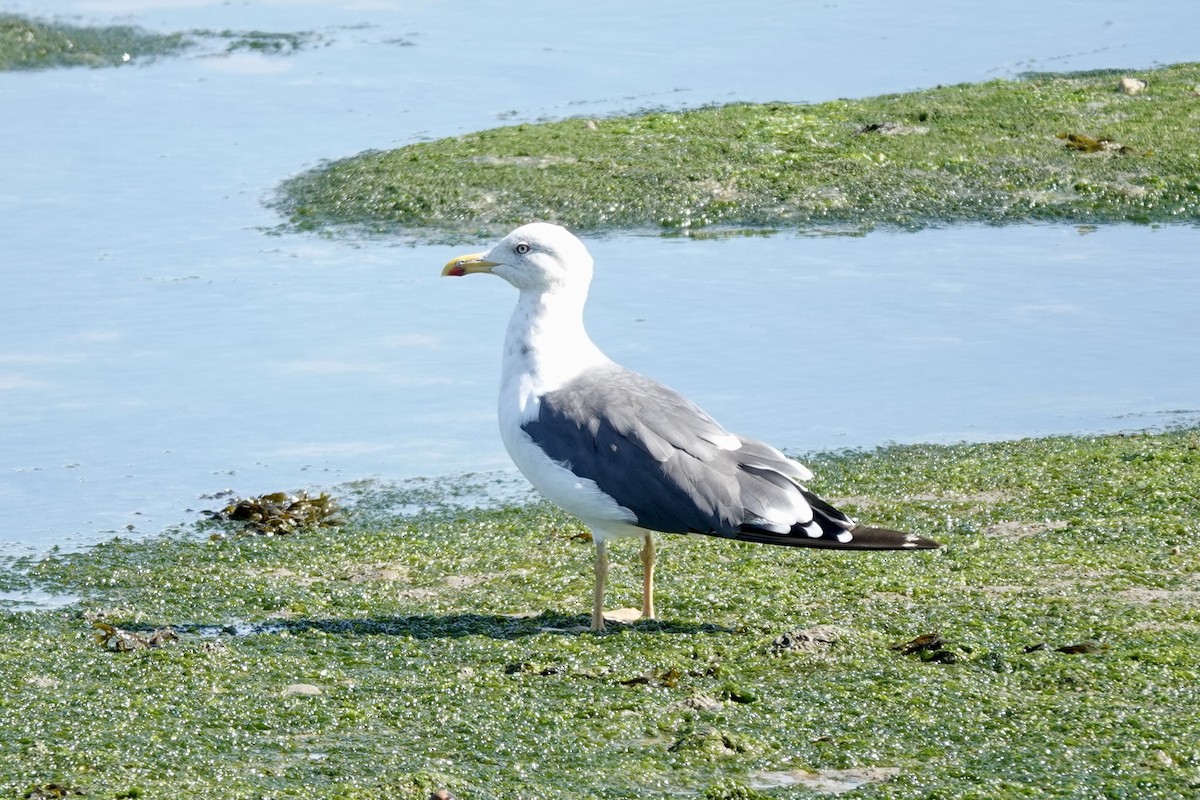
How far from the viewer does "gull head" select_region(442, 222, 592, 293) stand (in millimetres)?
6996

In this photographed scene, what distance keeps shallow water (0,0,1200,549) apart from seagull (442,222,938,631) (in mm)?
2632

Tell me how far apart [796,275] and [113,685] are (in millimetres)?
7617

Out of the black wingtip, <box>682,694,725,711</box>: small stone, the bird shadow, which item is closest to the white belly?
the bird shadow

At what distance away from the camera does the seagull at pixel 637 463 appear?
250 inches

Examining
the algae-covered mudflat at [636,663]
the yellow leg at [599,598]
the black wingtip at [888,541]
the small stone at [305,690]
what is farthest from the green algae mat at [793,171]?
the small stone at [305,690]

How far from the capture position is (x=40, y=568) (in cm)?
789

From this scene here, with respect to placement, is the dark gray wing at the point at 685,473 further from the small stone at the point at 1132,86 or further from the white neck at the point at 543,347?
the small stone at the point at 1132,86

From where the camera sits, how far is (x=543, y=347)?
22.5 ft

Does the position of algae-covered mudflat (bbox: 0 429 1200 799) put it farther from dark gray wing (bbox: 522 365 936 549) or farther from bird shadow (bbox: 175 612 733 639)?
dark gray wing (bbox: 522 365 936 549)

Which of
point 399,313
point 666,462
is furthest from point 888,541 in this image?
point 399,313

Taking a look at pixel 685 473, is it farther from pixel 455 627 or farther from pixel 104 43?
pixel 104 43

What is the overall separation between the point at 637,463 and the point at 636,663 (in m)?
0.75

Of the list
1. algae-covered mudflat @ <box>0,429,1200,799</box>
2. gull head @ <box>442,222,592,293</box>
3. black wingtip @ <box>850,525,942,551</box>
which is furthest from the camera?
gull head @ <box>442,222,592,293</box>

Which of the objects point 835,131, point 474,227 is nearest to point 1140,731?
point 474,227
